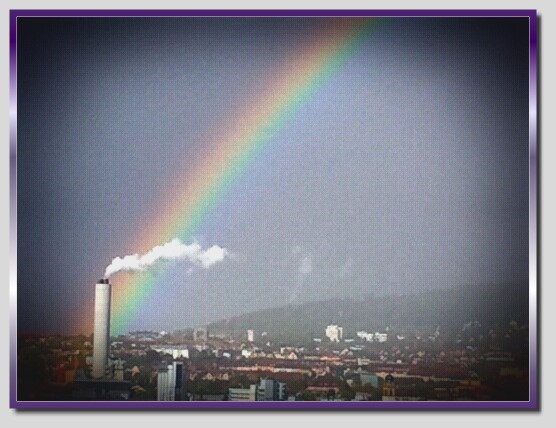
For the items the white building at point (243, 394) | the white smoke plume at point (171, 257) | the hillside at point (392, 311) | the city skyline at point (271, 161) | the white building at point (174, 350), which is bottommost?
the white building at point (243, 394)

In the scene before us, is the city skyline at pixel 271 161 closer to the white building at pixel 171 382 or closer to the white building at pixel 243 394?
the white building at pixel 171 382

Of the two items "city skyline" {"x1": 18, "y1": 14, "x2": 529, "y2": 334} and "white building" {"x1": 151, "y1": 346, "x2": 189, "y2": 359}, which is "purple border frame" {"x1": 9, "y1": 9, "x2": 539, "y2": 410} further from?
"white building" {"x1": 151, "y1": 346, "x2": 189, "y2": 359}

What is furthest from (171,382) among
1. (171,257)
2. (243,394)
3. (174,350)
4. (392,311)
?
(392,311)

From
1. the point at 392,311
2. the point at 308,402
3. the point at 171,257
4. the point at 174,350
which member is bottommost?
the point at 308,402

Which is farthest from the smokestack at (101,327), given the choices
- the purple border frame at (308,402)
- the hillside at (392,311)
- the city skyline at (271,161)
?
the hillside at (392,311)

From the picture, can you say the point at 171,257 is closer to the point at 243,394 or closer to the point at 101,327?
the point at 101,327
